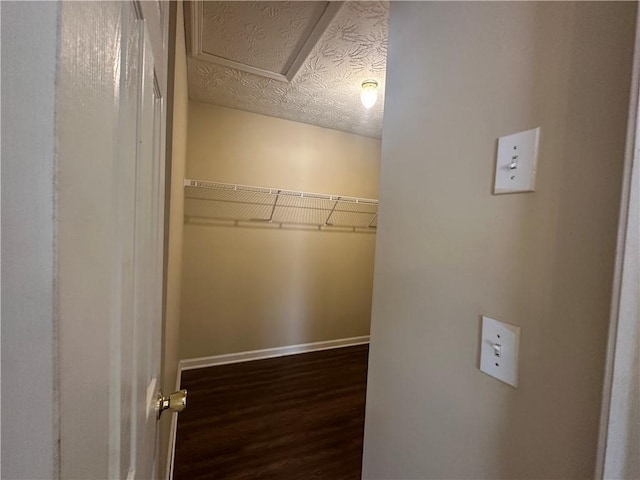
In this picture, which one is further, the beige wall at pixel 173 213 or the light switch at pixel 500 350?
the beige wall at pixel 173 213

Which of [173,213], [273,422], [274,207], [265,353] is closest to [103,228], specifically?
[173,213]

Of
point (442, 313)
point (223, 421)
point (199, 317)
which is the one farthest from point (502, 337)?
point (199, 317)

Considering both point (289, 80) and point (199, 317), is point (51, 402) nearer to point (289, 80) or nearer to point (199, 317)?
point (289, 80)

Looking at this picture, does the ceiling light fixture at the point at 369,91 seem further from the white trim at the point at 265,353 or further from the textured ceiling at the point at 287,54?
the white trim at the point at 265,353

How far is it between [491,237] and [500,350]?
0.24 m

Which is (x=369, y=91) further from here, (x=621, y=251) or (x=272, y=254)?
(x=621, y=251)

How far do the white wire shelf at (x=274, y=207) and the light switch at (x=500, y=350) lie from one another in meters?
2.25

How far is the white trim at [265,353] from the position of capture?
8.92 ft

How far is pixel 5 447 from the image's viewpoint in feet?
0.58

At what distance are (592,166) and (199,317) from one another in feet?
9.40

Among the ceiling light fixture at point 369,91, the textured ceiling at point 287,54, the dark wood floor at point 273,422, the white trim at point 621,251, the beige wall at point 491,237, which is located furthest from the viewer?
the ceiling light fixture at point 369,91

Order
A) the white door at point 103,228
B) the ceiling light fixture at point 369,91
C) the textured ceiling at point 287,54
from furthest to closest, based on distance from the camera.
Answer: the ceiling light fixture at point 369,91
the textured ceiling at point 287,54
the white door at point 103,228

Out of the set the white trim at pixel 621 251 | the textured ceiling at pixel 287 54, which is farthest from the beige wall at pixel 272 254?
the white trim at pixel 621 251

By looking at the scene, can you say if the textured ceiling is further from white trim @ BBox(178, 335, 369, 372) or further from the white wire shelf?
white trim @ BBox(178, 335, 369, 372)
